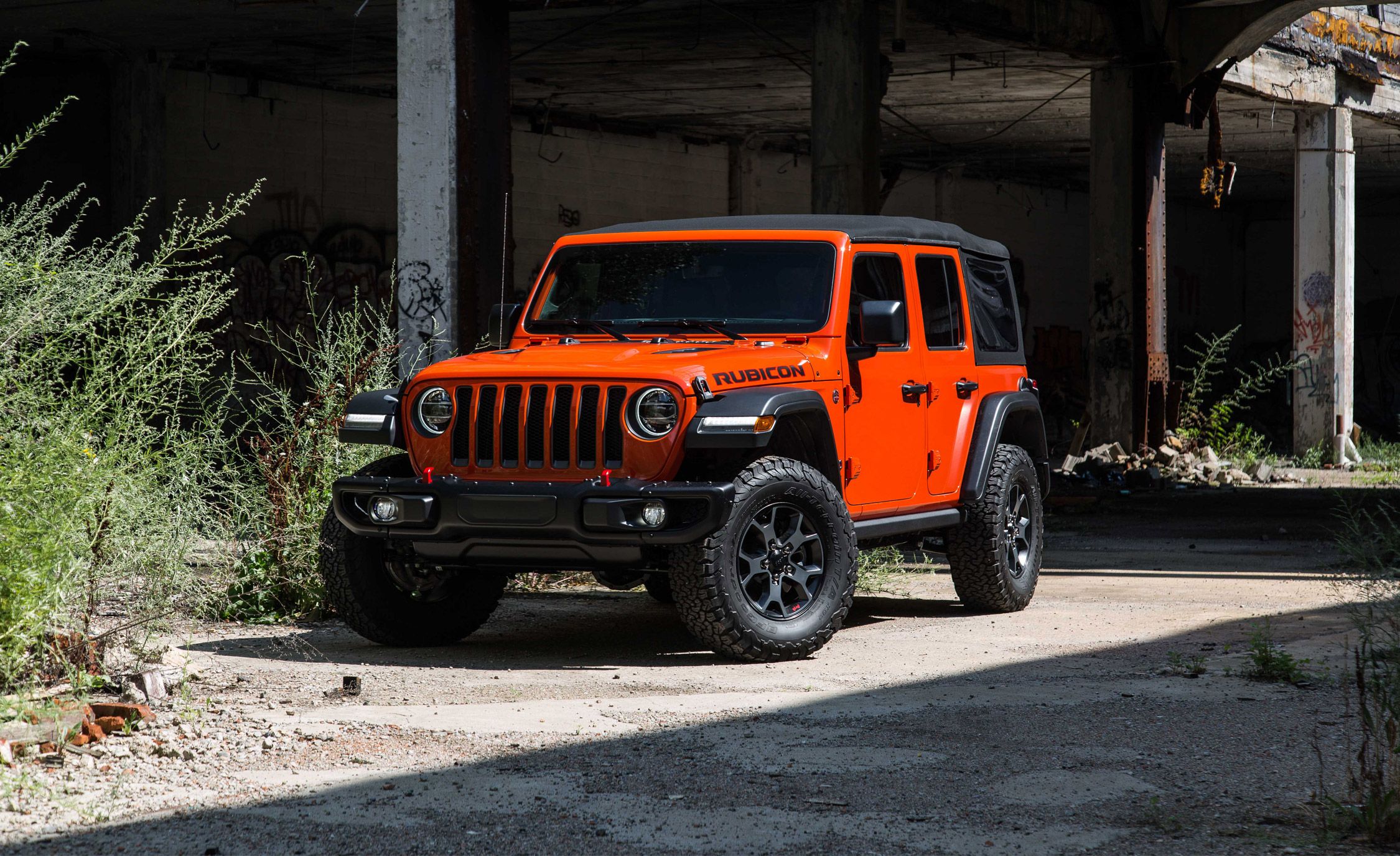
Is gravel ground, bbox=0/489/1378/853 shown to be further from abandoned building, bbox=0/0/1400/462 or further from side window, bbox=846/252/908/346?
abandoned building, bbox=0/0/1400/462

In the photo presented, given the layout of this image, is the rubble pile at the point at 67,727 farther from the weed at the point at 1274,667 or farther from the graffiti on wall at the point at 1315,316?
→ the graffiti on wall at the point at 1315,316

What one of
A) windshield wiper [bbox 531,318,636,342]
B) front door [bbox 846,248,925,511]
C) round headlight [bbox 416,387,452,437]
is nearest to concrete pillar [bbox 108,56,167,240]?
windshield wiper [bbox 531,318,636,342]

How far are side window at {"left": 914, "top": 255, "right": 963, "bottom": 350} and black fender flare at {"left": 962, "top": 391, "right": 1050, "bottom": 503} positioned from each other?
1.46ft

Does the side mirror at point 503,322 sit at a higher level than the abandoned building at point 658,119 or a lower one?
lower

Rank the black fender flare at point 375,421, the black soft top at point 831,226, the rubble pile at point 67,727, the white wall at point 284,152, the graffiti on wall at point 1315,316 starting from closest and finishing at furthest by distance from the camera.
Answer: the rubble pile at point 67,727 < the black fender flare at point 375,421 < the black soft top at point 831,226 < the white wall at point 284,152 < the graffiti on wall at point 1315,316

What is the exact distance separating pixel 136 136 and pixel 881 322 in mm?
14101

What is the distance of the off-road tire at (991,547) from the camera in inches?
336

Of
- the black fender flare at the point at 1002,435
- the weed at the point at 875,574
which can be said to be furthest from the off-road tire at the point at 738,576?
the weed at the point at 875,574

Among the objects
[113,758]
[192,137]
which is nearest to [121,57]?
[192,137]

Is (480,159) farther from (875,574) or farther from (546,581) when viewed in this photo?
(875,574)

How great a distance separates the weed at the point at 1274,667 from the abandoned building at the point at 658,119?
6022 mm

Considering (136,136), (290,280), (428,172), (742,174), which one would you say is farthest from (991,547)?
(742,174)

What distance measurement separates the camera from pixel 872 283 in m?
7.93

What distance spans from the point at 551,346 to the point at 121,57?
13.6 metres
